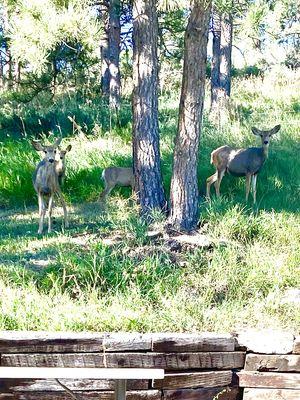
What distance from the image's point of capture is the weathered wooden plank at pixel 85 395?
465cm

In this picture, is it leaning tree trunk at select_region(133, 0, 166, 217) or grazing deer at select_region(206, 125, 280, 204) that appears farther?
grazing deer at select_region(206, 125, 280, 204)

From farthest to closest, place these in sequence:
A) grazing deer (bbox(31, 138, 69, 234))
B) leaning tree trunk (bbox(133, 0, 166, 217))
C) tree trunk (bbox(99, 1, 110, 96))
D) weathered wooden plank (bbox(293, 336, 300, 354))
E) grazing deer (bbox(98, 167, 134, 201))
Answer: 1. tree trunk (bbox(99, 1, 110, 96))
2. grazing deer (bbox(98, 167, 134, 201))
3. grazing deer (bbox(31, 138, 69, 234))
4. leaning tree trunk (bbox(133, 0, 166, 217))
5. weathered wooden plank (bbox(293, 336, 300, 354))

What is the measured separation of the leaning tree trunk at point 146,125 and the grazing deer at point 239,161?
1.53 metres

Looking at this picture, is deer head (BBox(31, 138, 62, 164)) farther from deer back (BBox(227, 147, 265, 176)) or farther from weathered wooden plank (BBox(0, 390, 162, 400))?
weathered wooden plank (BBox(0, 390, 162, 400))

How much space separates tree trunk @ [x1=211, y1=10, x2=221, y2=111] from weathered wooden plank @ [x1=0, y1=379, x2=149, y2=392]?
30.9 feet

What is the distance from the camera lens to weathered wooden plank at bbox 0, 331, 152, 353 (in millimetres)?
4570

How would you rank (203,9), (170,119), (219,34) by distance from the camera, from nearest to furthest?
(203,9) < (170,119) < (219,34)

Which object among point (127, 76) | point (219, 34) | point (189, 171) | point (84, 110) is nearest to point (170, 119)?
point (84, 110)

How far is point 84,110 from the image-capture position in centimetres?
1312

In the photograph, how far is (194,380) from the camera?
480cm

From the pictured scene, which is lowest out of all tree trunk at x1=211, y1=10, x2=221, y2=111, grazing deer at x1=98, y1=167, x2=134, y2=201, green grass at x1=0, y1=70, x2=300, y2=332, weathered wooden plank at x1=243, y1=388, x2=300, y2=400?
weathered wooden plank at x1=243, y1=388, x2=300, y2=400

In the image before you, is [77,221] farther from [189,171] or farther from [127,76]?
[127,76]

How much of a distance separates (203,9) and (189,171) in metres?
1.91

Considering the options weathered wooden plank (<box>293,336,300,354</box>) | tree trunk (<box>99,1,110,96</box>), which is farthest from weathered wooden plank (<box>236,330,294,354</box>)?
tree trunk (<box>99,1,110,96</box>)
